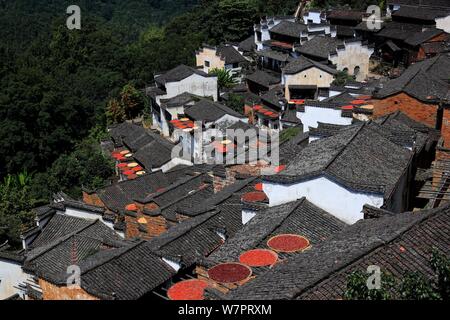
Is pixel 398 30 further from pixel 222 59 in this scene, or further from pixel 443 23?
pixel 222 59

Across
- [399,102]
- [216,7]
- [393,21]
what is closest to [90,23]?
[216,7]

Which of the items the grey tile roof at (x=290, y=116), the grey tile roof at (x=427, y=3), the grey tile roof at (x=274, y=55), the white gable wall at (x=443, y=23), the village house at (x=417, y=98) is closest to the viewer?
the village house at (x=417, y=98)

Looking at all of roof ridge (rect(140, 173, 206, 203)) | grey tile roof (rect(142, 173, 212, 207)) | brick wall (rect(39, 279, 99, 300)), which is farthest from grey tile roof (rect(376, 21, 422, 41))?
brick wall (rect(39, 279, 99, 300))

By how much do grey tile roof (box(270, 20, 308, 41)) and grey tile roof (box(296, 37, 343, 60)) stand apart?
214 cm

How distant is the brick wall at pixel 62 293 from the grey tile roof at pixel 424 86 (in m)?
14.7

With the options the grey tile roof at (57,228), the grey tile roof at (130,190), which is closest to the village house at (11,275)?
the grey tile roof at (57,228)

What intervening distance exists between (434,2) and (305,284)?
39433mm

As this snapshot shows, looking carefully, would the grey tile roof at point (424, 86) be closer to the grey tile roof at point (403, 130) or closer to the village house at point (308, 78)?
the grey tile roof at point (403, 130)

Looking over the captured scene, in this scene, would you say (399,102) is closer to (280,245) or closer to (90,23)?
(280,245)

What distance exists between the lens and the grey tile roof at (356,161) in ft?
49.8

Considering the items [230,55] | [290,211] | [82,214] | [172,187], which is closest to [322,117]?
[172,187]

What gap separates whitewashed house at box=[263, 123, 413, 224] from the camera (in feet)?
48.5

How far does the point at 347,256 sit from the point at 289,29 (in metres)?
39.3
